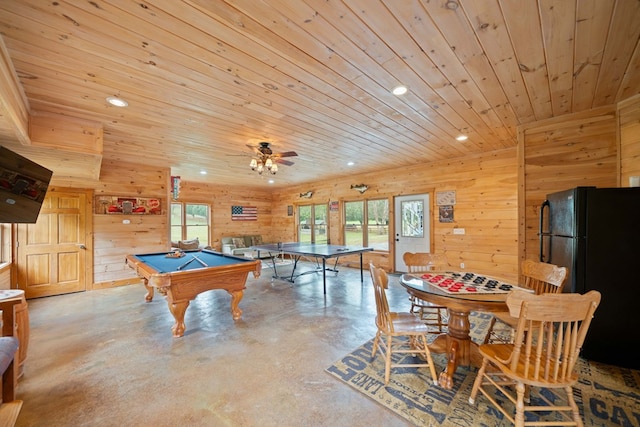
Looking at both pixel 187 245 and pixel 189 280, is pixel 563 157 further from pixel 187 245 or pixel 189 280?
pixel 187 245

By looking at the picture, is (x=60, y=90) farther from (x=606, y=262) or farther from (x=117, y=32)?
(x=606, y=262)

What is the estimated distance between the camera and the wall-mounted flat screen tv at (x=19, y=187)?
220 cm

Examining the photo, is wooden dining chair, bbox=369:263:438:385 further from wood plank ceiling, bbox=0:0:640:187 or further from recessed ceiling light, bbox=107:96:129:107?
recessed ceiling light, bbox=107:96:129:107

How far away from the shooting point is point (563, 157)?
125 inches

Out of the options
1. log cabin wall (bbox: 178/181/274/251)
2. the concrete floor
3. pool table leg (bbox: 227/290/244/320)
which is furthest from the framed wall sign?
log cabin wall (bbox: 178/181/274/251)

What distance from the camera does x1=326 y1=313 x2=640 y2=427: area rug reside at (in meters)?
1.72

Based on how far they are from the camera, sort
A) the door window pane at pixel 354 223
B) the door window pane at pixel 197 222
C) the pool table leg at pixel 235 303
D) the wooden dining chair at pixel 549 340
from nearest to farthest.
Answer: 1. the wooden dining chair at pixel 549 340
2. the pool table leg at pixel 235 303
3. the door window pane at pixel 354 223
4. the door window pane at pixel 197 222

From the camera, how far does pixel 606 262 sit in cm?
230

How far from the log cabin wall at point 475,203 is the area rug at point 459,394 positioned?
99.9 inches

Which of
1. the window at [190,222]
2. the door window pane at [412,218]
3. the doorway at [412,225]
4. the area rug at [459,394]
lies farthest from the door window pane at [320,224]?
the area rug at [459,394]

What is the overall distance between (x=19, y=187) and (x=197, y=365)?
7.32 feet

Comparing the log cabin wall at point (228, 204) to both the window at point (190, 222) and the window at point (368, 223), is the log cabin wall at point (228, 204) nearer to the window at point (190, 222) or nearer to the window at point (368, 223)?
the window at point (190, 222)

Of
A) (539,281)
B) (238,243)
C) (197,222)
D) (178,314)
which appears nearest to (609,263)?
(539,281)

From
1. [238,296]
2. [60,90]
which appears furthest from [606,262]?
[60,90]
